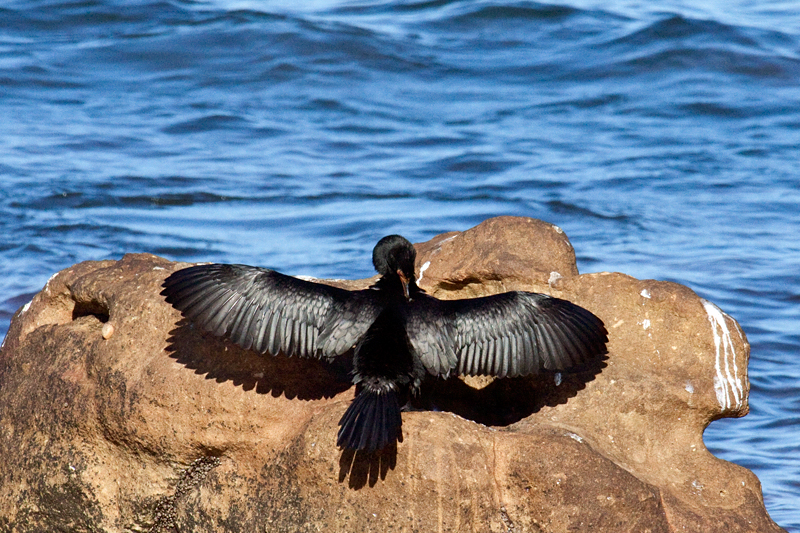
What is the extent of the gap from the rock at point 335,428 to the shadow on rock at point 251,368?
0.03 ft

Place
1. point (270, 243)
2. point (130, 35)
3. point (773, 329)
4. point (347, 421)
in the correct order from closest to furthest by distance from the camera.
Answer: point (347, 421)
point (773, 329)
point (270, 243)
point (130, 35)

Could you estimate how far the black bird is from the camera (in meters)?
4.16

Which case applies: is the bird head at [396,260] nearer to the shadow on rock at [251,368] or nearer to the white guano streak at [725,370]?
the shadow on rock at [251,368]

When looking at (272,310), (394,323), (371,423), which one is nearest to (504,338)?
(394,323)

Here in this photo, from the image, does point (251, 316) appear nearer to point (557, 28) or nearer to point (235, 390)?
point (235, 390)

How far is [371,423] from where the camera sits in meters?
3.66

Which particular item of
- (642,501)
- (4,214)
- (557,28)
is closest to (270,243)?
(4,214)

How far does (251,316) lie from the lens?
4176 millimetres

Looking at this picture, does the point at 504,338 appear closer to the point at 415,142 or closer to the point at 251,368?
the point at 251,368

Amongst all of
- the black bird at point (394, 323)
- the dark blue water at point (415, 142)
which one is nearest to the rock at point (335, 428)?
the black bird at point (394, 323)

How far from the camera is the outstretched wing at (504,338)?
4195mm

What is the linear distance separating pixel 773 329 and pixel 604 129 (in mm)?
6094

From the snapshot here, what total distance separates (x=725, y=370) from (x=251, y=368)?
7.27 ft

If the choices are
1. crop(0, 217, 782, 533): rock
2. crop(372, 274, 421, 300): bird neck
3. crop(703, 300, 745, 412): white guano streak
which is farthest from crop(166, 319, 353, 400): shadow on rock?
crop(703, 300, 745, 412): white guano streak
